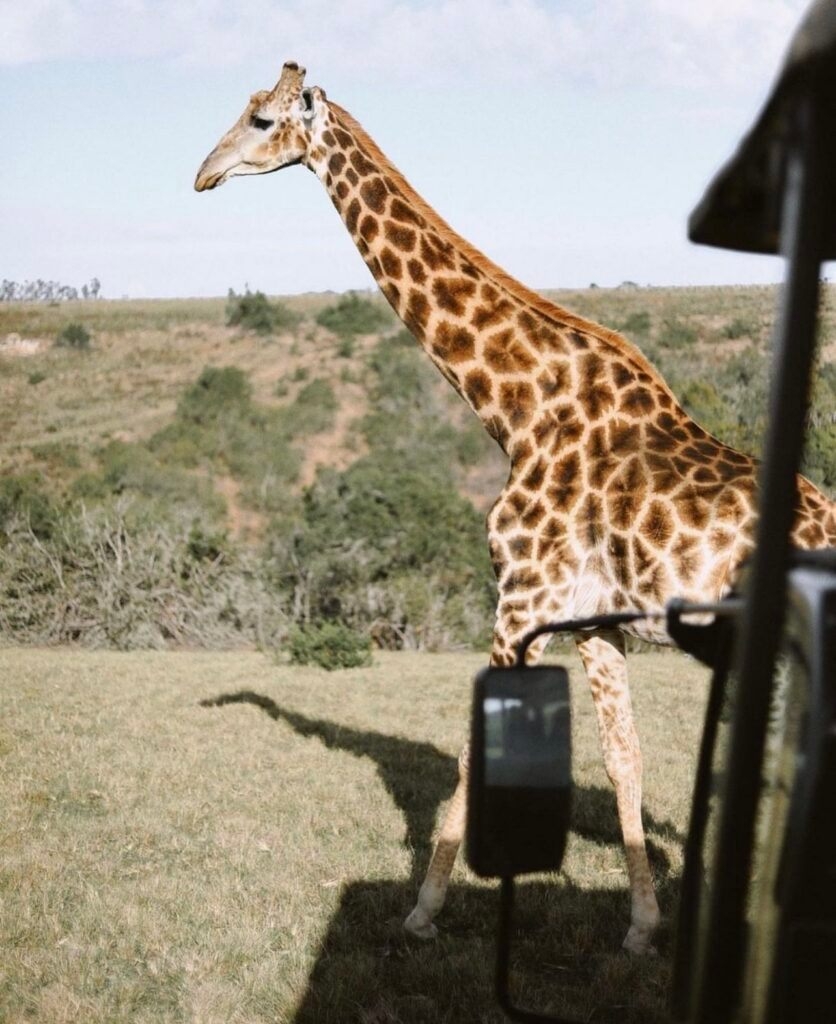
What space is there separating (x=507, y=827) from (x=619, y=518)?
8.69ft

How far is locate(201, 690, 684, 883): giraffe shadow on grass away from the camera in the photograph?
5.55 m

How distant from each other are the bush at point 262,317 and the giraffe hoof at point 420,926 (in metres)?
36.5

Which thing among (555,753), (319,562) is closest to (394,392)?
(319,562)

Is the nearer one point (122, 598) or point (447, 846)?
point (447, 846)

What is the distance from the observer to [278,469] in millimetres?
25297

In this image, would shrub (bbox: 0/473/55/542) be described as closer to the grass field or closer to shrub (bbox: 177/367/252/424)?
the grass field

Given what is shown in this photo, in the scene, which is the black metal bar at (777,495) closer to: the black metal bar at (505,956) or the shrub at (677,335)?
the black metal bar at (505,956)

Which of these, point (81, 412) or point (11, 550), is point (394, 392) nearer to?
point (81, 412)

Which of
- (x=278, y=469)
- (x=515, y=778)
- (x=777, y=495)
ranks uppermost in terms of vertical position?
(x=777, y=495)

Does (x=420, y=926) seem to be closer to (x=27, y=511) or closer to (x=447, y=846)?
(x=447, y=846)

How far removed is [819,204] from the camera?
1094 millimetres

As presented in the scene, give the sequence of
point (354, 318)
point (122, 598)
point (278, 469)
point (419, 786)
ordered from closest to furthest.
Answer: point (419, 786) → point (122, 598) → point (278, 469) → point (354, 318)

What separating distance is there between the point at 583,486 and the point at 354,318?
3455 centimetres

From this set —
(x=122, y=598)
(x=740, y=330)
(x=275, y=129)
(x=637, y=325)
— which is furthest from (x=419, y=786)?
(x=637, y=325)
